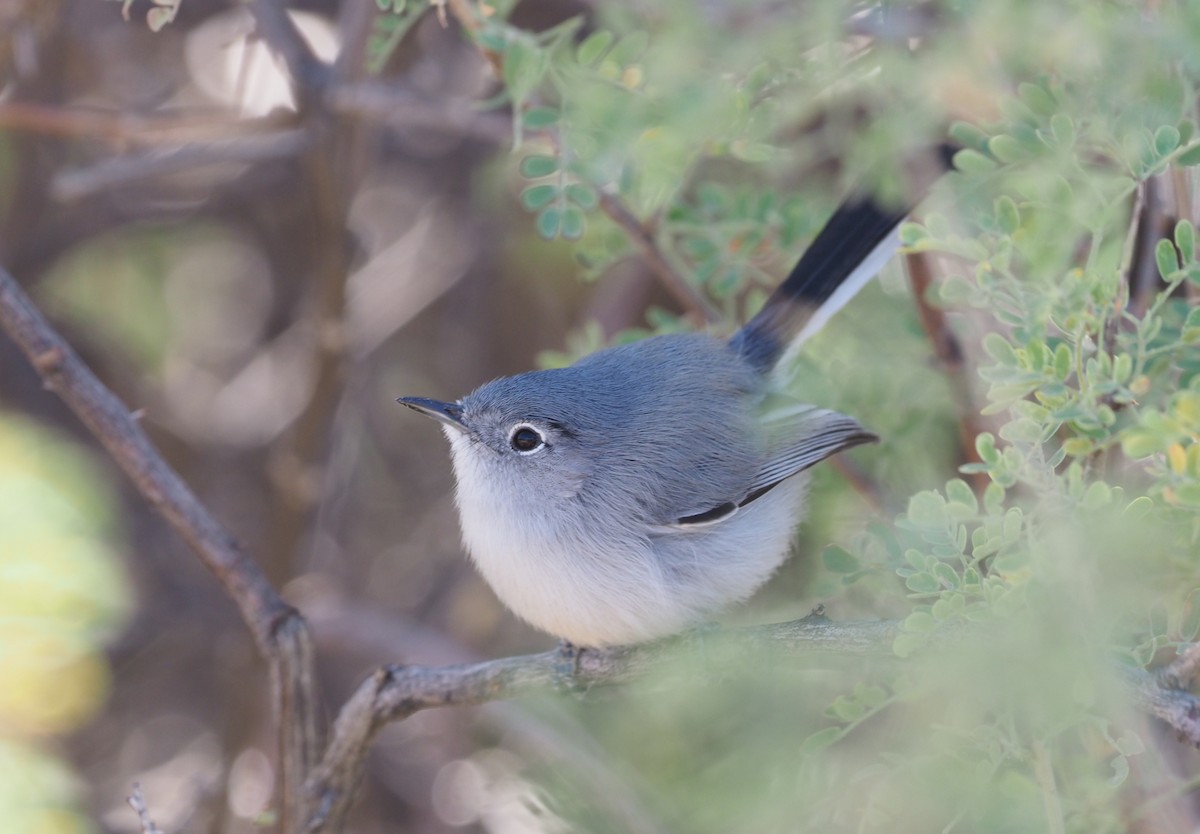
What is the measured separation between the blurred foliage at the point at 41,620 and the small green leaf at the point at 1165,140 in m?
1.94

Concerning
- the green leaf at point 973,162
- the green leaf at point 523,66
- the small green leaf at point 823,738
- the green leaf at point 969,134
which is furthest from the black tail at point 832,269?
the small green leaf at point 823,738

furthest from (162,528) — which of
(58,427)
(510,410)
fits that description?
(510,410)

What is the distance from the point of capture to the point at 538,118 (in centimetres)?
226

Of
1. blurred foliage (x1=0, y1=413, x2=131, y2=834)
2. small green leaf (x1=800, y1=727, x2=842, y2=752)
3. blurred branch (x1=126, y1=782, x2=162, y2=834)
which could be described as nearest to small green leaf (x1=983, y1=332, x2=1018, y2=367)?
small green leaf (x1=800, y1=727, x2=842, y2=752)

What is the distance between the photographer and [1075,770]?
202 cm

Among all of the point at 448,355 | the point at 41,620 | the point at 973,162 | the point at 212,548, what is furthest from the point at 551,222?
the point at 448,355

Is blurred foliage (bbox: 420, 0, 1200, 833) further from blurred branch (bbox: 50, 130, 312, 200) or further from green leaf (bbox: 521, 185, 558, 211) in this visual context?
blurred branch (bbox: 50, 130, 312, 200)

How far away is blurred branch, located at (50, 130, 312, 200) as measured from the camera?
3.07 m

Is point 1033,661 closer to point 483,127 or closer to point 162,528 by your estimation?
point 483,127

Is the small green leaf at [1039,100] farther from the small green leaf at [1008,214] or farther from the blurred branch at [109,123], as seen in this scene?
the blurred branch at [109,123]

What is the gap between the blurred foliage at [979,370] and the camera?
1557mm

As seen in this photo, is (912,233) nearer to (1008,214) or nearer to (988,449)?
(1008,214)

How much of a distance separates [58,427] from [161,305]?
523 millimetres

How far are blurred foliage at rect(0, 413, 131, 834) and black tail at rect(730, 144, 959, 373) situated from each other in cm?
141
